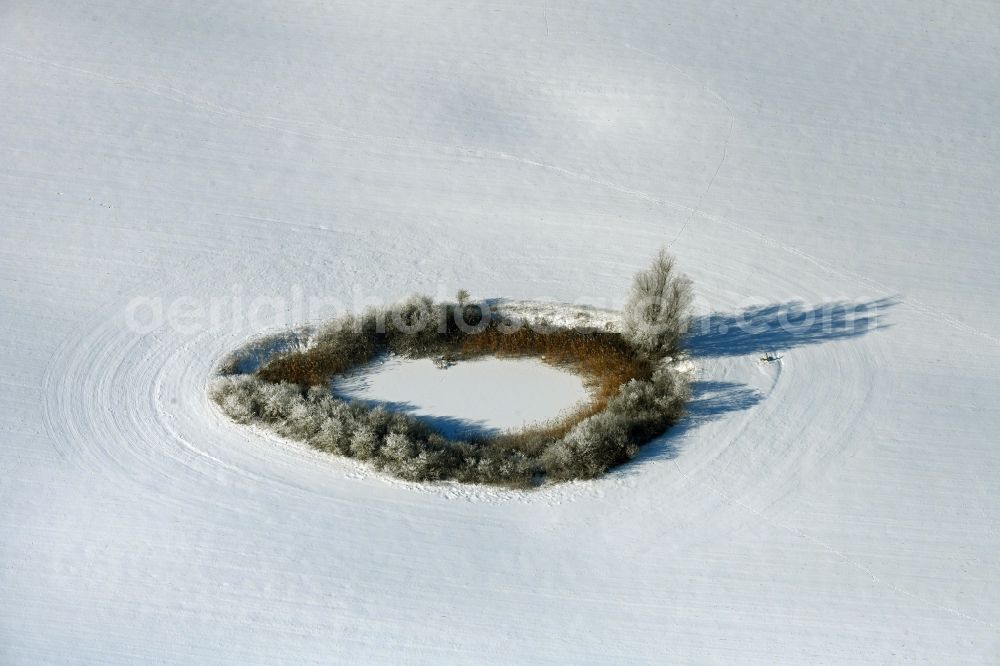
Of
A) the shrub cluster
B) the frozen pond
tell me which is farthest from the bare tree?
the frozen pond

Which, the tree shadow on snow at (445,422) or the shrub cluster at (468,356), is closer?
the shrub cluster at (468,356)

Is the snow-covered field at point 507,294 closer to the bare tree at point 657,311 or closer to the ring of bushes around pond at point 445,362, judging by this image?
the ring of bushes around pond at point 445,362

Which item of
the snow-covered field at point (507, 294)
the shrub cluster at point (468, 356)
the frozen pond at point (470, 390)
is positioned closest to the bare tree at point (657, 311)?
the shrub cluster at point (468, 356)

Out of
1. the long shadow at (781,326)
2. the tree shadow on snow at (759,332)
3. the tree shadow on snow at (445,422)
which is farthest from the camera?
the long shadow at (781,326)

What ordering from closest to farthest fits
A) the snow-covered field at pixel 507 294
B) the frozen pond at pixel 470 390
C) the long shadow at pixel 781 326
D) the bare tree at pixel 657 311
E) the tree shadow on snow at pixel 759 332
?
the snow-covered field at pixel 507 294 < the frozen pond at pixel 470 390 < the tree shadow on snow at pixel 759 332 < the bare tree at pixel 657 311 < the long shadow at pixel 781 326

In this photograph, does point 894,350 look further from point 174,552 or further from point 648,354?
point 174,552

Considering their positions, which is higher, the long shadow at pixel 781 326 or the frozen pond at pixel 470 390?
the long shadow at pixel 781 326
